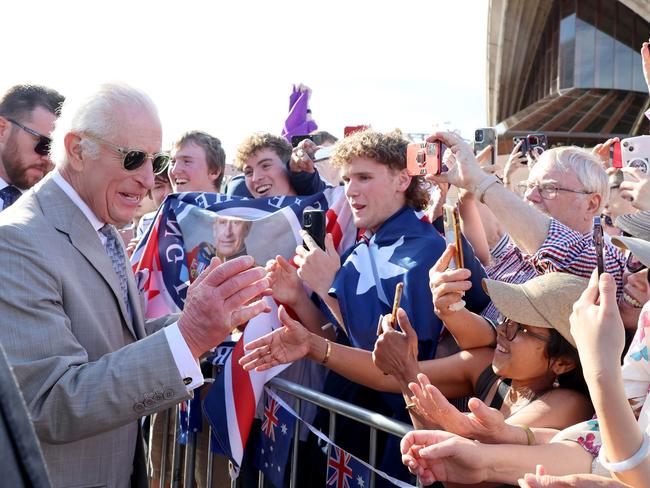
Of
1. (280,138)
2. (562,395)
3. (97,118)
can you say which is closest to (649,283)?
(562,395)

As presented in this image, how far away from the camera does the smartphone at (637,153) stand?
3289 millimetres

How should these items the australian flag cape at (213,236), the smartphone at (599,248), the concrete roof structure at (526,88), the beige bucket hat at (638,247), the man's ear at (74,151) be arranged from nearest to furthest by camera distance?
the beige bucket hat at (638,247) < the smartphone at (599,248) < the man's ear at (74,151) < the australian flag cape at (213,236) < the concrete roof structure at (526,88)

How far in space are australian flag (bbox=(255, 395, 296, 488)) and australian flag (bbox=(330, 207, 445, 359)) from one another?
19.3 inches

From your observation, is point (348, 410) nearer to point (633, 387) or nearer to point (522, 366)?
point (522, 366)

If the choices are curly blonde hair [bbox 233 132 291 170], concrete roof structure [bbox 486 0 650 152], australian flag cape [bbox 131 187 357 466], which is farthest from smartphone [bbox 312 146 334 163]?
concrete roof structure [bbox 486 0 650 152]

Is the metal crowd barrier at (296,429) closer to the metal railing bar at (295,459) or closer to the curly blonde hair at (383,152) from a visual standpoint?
the metal railing bar at (295,459)

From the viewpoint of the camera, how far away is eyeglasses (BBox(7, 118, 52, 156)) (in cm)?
396

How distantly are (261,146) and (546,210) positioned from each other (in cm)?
224

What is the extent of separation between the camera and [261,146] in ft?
16.1

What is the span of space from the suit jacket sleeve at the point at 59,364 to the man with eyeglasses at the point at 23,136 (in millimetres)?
1975

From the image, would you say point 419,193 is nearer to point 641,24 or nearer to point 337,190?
point 337,190

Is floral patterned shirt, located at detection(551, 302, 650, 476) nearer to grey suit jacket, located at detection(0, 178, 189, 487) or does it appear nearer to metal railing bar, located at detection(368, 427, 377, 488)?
metal railing bar, located at detection(368, 427, 377, 488)

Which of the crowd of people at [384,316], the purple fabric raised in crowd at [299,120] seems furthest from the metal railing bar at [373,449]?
the purple fabric raised in crowd at [299,120]

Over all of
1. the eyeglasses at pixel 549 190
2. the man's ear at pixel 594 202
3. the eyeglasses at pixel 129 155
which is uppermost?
the eyeglasses at pixel 129 155
